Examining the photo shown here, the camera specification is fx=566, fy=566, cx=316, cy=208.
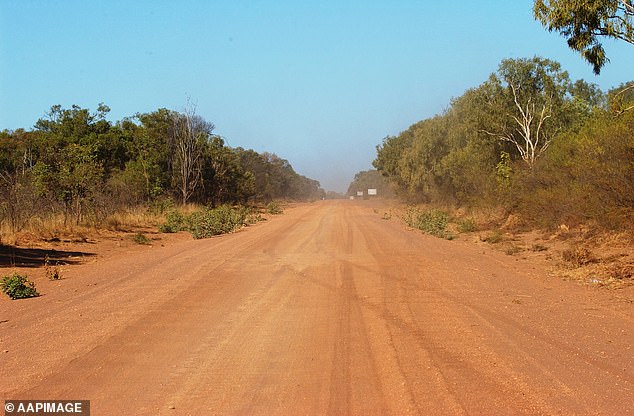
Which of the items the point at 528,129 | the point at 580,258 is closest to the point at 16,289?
the point at 580,258

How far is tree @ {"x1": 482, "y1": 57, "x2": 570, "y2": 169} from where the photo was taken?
30734 mm

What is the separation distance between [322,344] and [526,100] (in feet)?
91.2

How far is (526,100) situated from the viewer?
3119cm

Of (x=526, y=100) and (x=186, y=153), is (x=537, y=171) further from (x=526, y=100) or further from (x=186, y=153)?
(x=186, y=153)

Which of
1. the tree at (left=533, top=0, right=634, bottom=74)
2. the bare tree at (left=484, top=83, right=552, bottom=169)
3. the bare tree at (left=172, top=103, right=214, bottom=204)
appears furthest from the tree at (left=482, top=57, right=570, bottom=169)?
the bare tree at (left=172, top=103, right=214, bottom=204)

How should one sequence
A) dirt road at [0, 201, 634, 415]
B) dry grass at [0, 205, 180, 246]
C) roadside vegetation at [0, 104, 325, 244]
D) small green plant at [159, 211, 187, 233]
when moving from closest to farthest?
1. dirt road at [0, 201, 634, 415]
2. dry grass at [0, 205, 180, 246]
3. roadside vegetation at [0, 104, 325, 244]
4. small green plant at [159, 211, 187, 233]

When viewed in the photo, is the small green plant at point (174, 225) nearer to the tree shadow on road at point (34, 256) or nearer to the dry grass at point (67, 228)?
the dry grass at point (67, 228)

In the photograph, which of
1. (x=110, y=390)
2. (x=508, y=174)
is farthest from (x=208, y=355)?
(x=508, y=174)

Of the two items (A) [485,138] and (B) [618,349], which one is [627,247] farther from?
(A) [485,138]

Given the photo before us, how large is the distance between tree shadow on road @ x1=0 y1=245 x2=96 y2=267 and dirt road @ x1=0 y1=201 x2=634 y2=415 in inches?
133

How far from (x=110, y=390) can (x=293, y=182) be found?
12735 centimetres

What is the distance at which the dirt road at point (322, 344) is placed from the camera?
17.0ft

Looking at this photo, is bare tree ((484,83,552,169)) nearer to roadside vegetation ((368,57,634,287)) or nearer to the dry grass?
roadside vegetation ((368,57,634,287))

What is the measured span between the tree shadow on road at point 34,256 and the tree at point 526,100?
22675 mm
